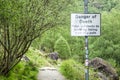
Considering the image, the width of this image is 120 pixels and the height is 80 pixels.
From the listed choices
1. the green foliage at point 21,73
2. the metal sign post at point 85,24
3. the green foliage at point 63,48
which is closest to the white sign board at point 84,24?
the metal sign post at point 85,24

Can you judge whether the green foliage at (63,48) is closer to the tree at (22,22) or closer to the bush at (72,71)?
the bush at (72,71)

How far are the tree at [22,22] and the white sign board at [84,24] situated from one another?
208cm

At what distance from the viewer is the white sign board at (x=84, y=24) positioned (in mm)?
10961

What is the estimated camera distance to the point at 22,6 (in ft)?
39.7

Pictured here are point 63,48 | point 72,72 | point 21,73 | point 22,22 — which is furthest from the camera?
point 63,48

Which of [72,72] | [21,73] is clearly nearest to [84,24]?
[21,73]

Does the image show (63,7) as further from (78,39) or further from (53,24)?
(78,39)

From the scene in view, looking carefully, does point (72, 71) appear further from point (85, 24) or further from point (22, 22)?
point (85, 24)

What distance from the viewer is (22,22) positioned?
12.9 m

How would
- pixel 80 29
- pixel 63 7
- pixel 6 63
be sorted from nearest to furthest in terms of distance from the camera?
pixel 80 29, pixel 63 7, pixel 6 63

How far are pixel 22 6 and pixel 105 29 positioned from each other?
35.6 meters

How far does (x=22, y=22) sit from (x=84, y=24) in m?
2.95

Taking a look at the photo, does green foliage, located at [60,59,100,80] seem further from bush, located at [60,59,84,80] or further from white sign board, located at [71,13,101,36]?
white sign board, located at [71,13,101,36]

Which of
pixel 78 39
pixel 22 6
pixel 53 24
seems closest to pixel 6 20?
pixel 22 6
